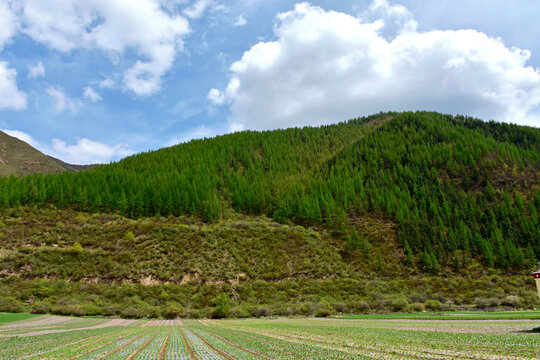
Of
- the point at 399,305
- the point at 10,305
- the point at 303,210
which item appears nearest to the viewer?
the point at 10,305

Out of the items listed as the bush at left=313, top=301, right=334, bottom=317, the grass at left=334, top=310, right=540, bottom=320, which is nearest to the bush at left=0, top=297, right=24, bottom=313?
the bush at left=313, top=301, right=334, bottom=317

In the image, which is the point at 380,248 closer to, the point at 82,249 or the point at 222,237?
the point at 222,237

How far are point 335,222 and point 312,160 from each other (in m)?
67.1

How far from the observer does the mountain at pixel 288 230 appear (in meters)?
51.8

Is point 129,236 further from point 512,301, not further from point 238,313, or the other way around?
point 512,301

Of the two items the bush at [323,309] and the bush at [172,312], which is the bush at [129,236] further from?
the bush at [323,309]

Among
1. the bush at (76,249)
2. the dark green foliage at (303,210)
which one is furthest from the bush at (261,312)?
the bush at (76,249)

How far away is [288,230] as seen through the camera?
3162 inches

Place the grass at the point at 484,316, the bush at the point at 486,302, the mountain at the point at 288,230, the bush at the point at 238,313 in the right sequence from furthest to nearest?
1. the mountain at the point at 288,230
2. the bush at the point at 238,313
3. the bush at the point at 486,302
4. the grass at the point at 484,316

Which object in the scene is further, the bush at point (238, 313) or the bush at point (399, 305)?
the bush at point (399, 305)

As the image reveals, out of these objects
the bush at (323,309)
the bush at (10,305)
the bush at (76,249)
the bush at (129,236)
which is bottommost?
the bush at (323,309)

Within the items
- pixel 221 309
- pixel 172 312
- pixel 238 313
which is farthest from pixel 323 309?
pixel 172 312

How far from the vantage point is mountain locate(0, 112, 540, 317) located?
5184 centimetres

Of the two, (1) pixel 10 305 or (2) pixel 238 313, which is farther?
(2) pixel 238 313
